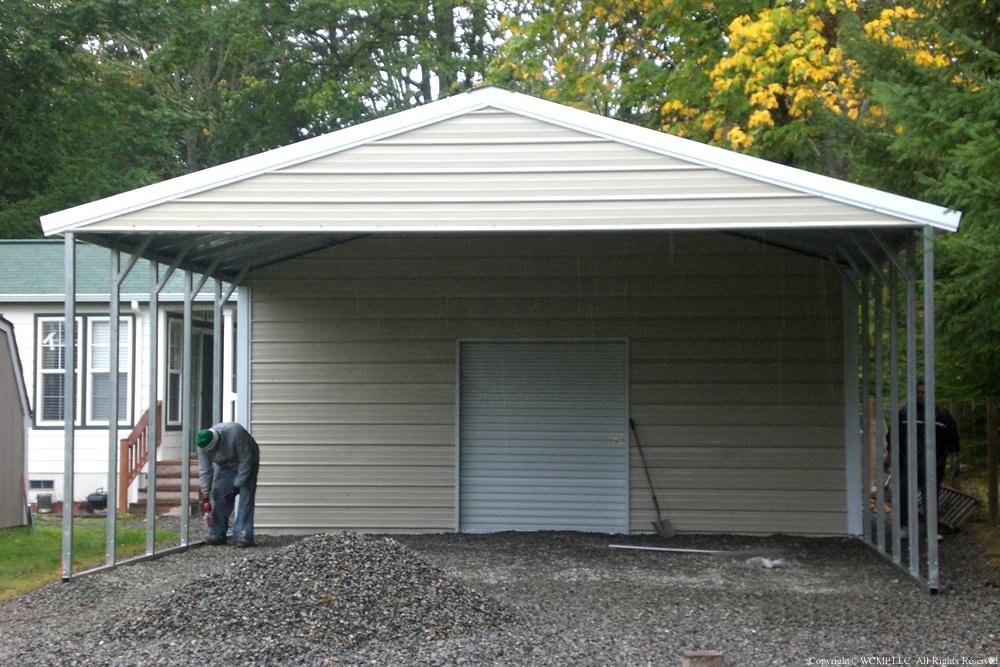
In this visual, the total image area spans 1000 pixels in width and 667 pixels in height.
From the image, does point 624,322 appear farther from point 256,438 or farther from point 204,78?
point 204,78

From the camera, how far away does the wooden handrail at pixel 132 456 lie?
15.8 m

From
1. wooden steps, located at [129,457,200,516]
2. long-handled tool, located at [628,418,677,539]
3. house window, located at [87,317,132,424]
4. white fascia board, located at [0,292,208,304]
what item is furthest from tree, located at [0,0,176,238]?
long-handled tool, located at [628,418,677,539]

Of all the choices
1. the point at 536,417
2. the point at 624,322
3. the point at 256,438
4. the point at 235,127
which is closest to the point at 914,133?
the point at 624,322

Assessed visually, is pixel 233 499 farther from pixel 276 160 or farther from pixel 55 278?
pixel 55 278

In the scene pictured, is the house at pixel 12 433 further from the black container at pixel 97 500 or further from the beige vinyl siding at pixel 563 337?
the black container at pixel 97 500

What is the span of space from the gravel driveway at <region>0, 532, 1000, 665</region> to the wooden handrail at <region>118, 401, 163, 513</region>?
6219 millimetres

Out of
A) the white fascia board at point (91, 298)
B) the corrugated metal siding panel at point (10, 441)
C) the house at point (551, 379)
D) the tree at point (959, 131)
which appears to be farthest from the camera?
the white fascia board at point (91, 298)

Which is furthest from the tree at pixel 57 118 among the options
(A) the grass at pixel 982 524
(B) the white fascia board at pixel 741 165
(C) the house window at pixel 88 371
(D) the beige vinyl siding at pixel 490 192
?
(A) the grass at pixel 982 524

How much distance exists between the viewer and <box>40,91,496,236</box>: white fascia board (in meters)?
9.07

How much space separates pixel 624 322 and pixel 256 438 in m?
4.41

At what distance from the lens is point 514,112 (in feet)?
29.8

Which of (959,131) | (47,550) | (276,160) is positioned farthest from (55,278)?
(959,131)

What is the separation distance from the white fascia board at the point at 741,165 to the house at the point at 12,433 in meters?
7.11

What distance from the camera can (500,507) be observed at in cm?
1281
